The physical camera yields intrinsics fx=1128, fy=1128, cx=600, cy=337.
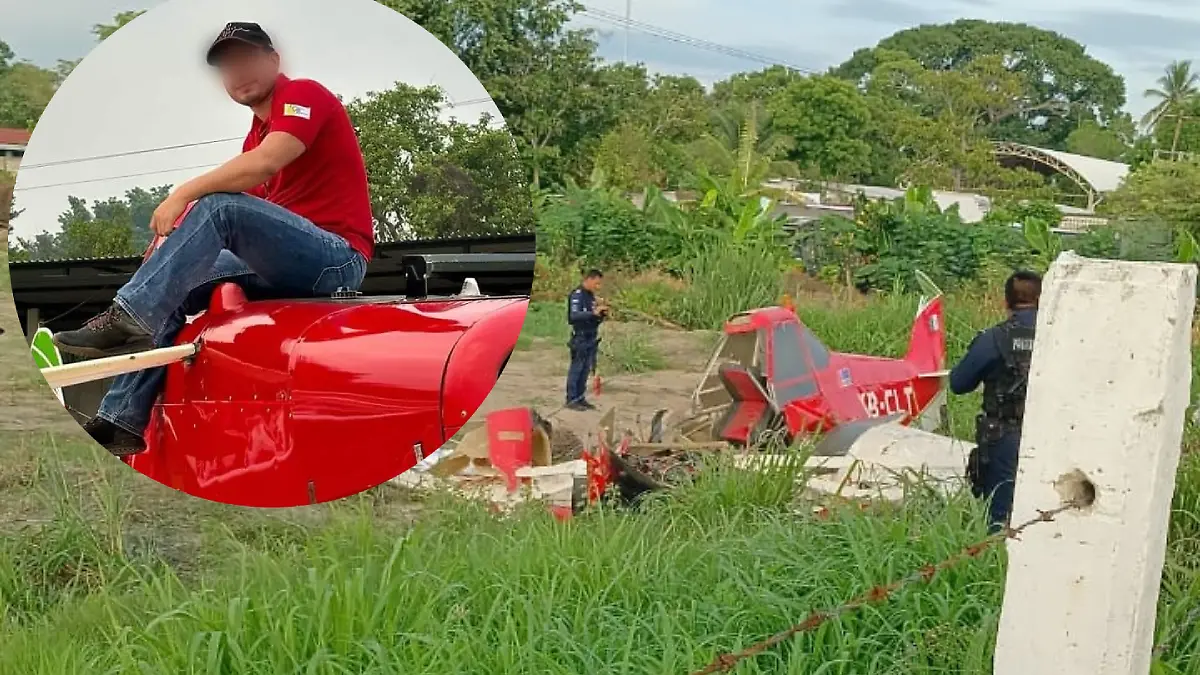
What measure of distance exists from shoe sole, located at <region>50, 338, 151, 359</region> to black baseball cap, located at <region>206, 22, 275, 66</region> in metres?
0.42

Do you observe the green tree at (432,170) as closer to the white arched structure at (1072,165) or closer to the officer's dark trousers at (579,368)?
the officer's dark trousers at (579,368)

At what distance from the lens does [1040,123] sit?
2303 centimetres

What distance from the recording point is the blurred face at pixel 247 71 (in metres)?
1.44

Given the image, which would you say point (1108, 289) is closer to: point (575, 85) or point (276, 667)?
point (575, 85)

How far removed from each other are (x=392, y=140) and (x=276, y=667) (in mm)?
1140

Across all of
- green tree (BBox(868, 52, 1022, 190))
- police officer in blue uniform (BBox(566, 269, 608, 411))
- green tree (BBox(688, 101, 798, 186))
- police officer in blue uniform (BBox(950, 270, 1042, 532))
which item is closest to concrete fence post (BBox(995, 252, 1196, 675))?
police officer in blue uniform (BBox(950, 270, 1042, 532))

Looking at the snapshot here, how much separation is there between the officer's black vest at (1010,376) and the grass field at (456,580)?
521 mm

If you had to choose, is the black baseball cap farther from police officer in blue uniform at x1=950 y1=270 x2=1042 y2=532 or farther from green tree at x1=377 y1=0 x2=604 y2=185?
police officer in blue uniform at x1=950 y1=270 x2=1042 y2=532

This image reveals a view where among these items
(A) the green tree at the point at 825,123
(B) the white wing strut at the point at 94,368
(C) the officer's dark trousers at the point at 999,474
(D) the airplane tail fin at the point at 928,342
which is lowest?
(C) the officer's dark trousers at the point at 999,474

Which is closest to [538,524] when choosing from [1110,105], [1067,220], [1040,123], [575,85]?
[575,85]

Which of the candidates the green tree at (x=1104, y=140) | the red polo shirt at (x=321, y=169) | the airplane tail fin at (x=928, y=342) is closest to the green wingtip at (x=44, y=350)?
the red polo shirt at (x=321, y=169)

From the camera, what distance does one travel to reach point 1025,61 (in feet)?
59.3

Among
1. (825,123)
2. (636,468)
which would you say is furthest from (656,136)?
(636,468)

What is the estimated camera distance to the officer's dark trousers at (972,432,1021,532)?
10.9 feet
